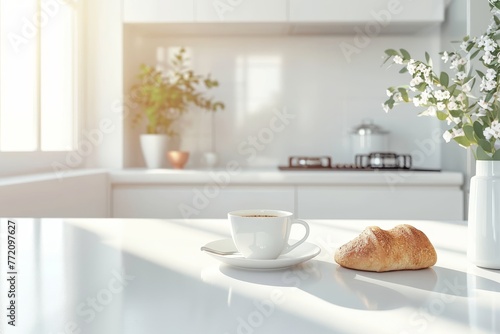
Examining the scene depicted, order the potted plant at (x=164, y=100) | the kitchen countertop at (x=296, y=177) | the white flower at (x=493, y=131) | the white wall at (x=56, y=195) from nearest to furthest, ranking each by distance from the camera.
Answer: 1. the white flower at (x=493, y=131)
2. the white wall at (x=56, y=195)
3. the kitchen countertop at (x=296, y=177)
4. the potted plant at (x=164, y=100)

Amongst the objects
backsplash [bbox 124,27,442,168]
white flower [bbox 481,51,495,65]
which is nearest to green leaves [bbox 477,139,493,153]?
white flower [bbox 481,51,495,65]

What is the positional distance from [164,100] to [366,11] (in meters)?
1.15

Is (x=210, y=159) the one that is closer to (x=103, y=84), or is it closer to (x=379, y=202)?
(x=103, y=84)

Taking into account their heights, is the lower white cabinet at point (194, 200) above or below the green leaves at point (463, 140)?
below

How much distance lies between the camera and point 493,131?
65 cm

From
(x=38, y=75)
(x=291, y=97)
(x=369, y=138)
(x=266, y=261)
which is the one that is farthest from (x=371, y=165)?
(x=266, y=261)

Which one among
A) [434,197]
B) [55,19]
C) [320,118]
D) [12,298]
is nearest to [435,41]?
[320,118]

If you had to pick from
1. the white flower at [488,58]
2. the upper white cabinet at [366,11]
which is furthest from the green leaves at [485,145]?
the upper white cabinet at [366,11]

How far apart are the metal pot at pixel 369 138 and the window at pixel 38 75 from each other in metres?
1.52

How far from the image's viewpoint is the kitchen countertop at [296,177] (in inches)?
93.6

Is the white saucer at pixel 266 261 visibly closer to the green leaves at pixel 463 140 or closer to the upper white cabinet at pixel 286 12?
the green leaves at pixel 463 140

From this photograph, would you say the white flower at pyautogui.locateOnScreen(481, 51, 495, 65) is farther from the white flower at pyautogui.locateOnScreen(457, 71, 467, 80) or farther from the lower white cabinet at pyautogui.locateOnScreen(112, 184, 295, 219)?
the lower white cabinet at pyautogui.locateOnScreen(112, 184, 295, 219)

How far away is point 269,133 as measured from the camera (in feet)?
9.92

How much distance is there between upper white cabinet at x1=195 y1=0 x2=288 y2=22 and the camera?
2.64 meters
